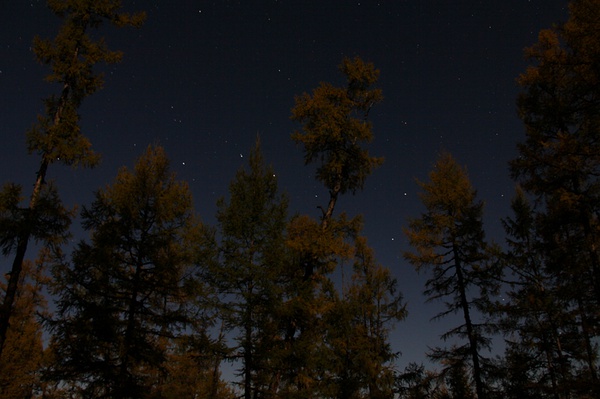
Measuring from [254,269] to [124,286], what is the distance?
464 cm

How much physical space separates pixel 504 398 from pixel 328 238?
9572mm

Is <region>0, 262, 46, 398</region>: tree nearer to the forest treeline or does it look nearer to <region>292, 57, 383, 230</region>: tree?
the forest treeline

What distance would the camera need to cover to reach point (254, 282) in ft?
37.0

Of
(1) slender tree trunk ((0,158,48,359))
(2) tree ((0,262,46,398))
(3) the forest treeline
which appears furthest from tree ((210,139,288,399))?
(2) tree ((0,262,46,398))

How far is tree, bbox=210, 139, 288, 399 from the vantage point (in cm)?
1088

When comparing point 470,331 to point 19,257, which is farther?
point 470,331

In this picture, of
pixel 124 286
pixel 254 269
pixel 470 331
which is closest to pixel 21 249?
pixel 124 286

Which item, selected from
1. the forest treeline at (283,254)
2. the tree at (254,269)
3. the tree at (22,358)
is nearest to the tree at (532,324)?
the forest treeline at (283,254)

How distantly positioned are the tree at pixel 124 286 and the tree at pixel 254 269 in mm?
1183

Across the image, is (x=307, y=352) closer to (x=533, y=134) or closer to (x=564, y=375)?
(x=533, y=134)

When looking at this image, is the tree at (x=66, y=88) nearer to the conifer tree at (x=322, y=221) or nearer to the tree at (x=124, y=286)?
the tree at (x=124, y=286)

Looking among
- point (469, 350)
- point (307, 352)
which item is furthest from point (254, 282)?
point (469, 350)

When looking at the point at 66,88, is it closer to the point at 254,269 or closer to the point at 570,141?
the point at 254,269

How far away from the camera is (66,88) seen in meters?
13.2
